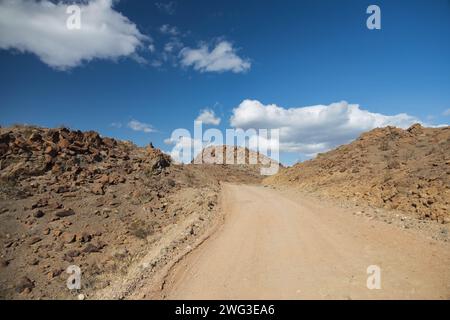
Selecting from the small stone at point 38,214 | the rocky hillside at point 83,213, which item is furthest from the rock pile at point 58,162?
the small stone at point 38,214

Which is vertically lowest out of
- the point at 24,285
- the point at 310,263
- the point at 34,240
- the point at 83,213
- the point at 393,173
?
the point at 24,285

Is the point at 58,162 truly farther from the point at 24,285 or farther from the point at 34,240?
the point at 24,285

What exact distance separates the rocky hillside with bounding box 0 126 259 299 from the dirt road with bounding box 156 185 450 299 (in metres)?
1.50

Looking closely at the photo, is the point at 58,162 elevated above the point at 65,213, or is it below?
above

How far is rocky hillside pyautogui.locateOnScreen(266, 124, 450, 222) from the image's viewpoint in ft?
56.0

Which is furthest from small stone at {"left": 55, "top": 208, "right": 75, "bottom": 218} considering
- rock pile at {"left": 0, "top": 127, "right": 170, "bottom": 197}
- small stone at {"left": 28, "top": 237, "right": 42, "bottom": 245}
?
rock pile at {"left": 0, "top": 127, "right": 170, "bottom": 197}

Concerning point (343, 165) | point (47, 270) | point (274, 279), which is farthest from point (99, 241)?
point (343, 165)

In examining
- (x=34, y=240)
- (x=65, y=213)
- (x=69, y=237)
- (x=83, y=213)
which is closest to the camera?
(x=34, y=240)

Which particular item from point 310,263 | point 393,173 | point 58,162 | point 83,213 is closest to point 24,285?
point 83,213

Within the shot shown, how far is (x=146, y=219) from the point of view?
51.6ft

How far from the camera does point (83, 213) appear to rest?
1488cm

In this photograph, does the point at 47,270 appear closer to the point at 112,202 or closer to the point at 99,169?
the point at 112,202

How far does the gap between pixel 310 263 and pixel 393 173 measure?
1522 cm

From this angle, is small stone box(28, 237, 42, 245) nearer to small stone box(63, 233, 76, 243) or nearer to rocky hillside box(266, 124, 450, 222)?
small stone box(63, 233, 76, 243)
